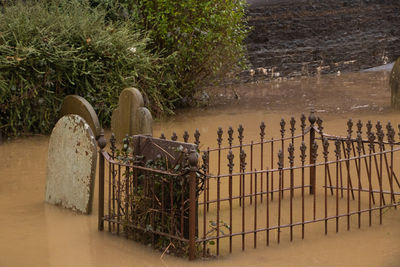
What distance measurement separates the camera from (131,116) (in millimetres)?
9070

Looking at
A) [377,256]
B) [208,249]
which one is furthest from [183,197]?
[377,256]

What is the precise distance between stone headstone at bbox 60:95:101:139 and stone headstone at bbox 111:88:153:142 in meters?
0.40

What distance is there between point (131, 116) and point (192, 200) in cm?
394

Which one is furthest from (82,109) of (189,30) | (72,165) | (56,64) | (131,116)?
(189,30)

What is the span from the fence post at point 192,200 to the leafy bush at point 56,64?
5030 mm

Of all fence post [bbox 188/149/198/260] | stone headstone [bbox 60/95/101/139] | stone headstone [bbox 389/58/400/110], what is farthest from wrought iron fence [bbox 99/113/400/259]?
stone headstone [bbox 389/58/400/110]

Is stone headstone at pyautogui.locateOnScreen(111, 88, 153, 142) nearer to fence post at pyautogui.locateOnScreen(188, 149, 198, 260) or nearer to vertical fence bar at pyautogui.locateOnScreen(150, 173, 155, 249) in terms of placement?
vertical fence bar at pyautogui.locateOnScreen(150, 173, 155, 249)

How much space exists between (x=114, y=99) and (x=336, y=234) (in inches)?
207

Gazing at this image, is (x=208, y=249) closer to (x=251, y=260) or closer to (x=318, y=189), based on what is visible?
(x=251, y=260)

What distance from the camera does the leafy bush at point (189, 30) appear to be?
11633 millimetres

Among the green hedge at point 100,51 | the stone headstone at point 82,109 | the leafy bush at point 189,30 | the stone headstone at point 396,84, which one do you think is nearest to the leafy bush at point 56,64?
the green hedge at point 100,51

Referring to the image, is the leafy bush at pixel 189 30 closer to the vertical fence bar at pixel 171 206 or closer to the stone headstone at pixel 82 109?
the stone headstone at pixel 82 109

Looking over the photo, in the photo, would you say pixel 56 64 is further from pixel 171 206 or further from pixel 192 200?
pixel 192 200

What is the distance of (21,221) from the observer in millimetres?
6430
